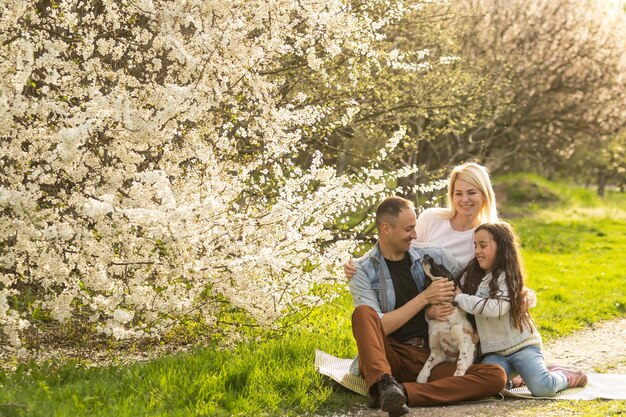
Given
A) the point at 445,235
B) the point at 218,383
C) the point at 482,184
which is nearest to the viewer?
the point at 218,383

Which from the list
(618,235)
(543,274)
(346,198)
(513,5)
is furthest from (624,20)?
(346,198)

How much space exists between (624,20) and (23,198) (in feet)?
56.5

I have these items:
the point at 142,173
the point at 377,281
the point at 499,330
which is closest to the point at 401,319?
the point at 377,281

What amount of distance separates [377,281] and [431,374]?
0.77 meters

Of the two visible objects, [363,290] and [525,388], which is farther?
[525,388]

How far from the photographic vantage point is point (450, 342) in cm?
570

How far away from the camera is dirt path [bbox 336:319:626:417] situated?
17.4 feet

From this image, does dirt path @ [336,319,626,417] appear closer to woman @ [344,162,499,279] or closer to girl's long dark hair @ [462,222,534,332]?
girl's long dark hair @ [462,222,534,332]

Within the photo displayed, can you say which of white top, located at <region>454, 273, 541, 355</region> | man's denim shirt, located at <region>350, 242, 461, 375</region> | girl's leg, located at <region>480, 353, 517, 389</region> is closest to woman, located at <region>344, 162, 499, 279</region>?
man's denim shirt, located at <region>350, 242, 461, 375</region>

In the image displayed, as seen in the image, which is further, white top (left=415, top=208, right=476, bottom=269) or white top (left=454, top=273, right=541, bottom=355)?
white top (left=415, top=208, right=476, bottom=269)

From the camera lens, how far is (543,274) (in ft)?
40.8

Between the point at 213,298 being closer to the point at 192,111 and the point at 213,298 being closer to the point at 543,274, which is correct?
the point at 192,111

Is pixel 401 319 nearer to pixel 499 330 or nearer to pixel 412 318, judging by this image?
pixel 412 318

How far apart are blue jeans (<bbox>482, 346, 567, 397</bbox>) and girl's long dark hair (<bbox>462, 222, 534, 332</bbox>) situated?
19 cm
